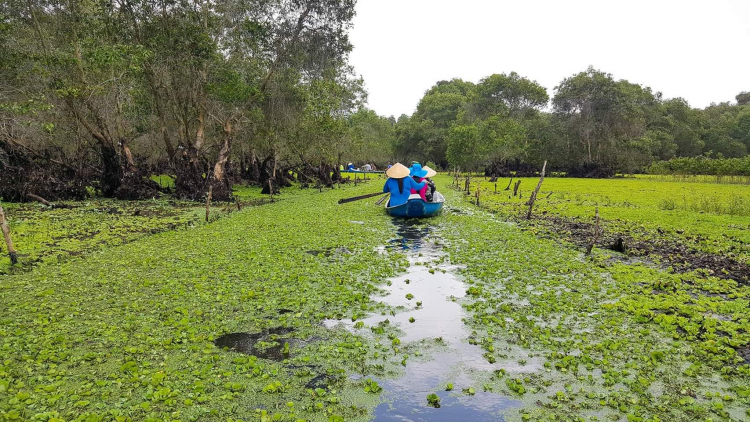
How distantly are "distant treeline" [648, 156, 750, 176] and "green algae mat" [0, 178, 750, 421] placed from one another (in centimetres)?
3484

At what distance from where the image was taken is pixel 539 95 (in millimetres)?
59969

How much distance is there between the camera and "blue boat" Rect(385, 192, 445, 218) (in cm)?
1720

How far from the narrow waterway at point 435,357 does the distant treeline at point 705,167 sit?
37.8 m

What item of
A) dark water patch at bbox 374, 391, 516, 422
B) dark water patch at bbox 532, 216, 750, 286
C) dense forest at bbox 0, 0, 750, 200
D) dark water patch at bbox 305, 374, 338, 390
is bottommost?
dark water patch at bbox 374, 391, 516, 422

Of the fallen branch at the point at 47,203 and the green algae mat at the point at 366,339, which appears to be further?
the fallen branch at the point at 47,203

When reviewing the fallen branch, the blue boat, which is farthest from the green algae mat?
the fallen branch

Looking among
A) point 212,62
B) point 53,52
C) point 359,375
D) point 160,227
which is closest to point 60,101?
point 53,52

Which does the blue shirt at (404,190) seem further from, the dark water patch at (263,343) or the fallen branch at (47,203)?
the fallen branch at (47,203)

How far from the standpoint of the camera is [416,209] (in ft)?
57.4

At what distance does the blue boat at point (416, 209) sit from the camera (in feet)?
56.4

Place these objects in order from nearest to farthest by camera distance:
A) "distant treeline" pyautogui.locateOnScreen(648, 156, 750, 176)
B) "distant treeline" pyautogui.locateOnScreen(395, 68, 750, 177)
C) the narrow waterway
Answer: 1. the narrow waterway
2. "distant treeline" pyautogui.locateOnScreen(648, 156, 750, 176)
3. "distant treeline" pyautogui.locateOnScreen(395, 68, 750, 177)

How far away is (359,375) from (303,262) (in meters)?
5.29

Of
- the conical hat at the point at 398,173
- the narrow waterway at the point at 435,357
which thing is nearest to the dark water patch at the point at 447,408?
the narrow waterway at the point at 435,357

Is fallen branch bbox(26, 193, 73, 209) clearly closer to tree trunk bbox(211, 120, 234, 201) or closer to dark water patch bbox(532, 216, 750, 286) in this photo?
tree trunk bbox(211, 120, 234, 201)
